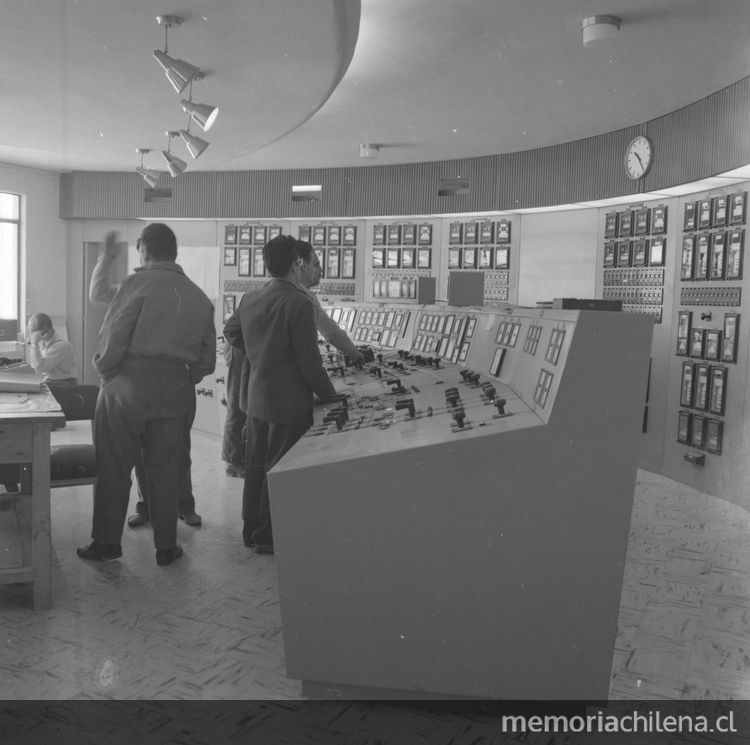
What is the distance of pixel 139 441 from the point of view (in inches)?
132

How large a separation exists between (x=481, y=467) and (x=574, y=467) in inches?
9.0

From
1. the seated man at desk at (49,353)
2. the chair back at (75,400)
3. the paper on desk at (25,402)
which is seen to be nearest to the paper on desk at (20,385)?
the paper on desk at (25,402)

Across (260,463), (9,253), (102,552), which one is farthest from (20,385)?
(9,253)

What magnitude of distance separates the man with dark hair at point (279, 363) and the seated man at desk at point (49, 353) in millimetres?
3499

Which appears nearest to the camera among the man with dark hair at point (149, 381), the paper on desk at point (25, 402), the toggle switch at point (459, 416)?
the toggle switch at point (459, 416)

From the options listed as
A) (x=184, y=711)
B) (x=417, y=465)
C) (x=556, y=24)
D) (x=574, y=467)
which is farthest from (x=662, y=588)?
(x=556, y=24)

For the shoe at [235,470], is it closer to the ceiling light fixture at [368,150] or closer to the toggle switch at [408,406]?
the toggle switch at [408,406]

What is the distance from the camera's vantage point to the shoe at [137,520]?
3.93m

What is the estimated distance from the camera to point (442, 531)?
6.61ft

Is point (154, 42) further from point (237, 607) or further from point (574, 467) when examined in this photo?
point (574, 467)

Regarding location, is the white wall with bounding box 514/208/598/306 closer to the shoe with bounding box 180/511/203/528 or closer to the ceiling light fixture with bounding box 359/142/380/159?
the ceiling light fixture with bounding box 359/142/380/159

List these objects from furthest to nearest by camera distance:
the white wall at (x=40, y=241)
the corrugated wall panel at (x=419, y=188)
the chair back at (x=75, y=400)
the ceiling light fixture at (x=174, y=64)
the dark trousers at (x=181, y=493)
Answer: the white wall at (x=40, y=241)
the corrugated wall panel at (x=419, y=188)
the dark trousers at (x=181, y=493)
the chair back at (x=75, y=400)
the ceiling light fixture at (x=174, y=64)

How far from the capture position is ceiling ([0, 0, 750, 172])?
3.60m

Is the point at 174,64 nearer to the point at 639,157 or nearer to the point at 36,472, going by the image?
the point at 36,472
